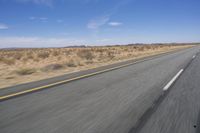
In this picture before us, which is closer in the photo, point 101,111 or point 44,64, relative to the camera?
point 101,111

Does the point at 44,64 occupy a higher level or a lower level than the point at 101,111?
lower

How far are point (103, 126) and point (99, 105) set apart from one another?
130cm

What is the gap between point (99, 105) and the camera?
15.8ft

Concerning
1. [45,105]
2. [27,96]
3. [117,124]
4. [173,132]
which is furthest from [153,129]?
[27,96]

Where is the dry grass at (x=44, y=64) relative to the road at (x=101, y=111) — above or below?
below

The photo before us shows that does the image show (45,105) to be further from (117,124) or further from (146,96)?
(146,96)

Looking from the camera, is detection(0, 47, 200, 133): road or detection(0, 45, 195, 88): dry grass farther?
detection(0, 45, 195, 88): dry grass

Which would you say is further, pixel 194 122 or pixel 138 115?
pixel 138 115

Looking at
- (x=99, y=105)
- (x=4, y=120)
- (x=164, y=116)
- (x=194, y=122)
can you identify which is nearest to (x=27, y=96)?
(x=4, y=120)

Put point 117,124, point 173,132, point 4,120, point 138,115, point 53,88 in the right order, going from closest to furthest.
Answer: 1. point 173,132
2. point 117,124
3. point 4,120
4. point 138,115
5. point 53,88

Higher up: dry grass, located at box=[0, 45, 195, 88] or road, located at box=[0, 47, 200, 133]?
road, located at box=[0, 47, 200, 133]

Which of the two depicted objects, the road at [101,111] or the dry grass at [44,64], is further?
the dry grass at [44,64]

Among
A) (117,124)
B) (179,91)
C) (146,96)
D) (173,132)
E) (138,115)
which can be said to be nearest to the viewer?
(173,132)

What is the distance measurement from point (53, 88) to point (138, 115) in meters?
3.75
